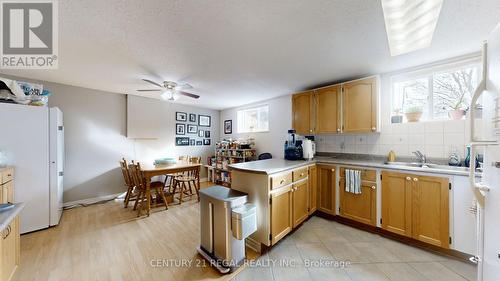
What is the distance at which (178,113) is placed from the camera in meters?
4.66

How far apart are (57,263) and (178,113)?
3496 millimetres

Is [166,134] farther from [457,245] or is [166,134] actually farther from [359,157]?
[457,245]

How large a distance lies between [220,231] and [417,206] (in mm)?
2213

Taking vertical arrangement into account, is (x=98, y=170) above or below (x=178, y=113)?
below

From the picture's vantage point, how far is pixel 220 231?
A: 5.60ft

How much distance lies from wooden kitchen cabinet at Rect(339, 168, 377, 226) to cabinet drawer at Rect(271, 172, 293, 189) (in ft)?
3.12

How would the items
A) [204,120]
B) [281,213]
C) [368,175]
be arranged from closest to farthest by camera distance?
1. [281,213]
2. [368,175]
3. [204,120]

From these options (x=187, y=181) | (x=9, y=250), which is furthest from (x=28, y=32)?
(x=187, y=181)

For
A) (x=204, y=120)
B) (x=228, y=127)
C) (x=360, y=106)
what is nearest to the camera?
(x=360, y=106)

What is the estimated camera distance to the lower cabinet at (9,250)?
1.35 meters

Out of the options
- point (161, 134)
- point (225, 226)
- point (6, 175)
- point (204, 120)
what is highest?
point (204, 120)

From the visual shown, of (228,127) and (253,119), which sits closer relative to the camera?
(253,119)

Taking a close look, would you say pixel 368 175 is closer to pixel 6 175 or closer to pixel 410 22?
pixel 410 22

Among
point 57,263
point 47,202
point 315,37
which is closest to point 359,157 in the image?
point 315,37
